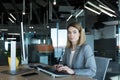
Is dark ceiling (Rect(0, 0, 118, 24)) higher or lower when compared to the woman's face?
higher

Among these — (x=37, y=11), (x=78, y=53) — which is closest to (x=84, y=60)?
(x=78, y=53)

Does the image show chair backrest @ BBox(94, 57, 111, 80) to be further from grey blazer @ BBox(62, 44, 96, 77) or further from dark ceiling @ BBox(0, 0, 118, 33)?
dark ceiling @ BBox(0, 0, 118, 33)

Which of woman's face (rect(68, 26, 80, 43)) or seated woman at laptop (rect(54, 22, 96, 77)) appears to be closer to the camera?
seated woman at laptop (rect(54, 22, 96, 77))

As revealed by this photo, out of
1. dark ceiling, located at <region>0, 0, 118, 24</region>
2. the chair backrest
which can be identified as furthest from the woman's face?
dark ceiling, located at <region>0, 0, 118, 24</region>

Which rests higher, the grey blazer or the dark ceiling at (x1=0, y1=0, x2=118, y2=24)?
the dark ceiling at (x1=0, y1=0, x2=118, y2=24)

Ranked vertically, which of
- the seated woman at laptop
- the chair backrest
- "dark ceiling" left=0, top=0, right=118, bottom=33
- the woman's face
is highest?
"dark ceiling" left=0, top=0, right=118, bottom=33

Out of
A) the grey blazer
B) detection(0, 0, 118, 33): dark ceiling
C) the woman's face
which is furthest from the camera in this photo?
detection(0, 0, 118, 33): dark ceiling

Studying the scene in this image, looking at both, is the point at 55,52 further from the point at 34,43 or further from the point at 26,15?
the point at 26,15

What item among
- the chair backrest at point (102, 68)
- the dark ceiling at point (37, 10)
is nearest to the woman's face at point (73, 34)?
the chair backrest at point (102, 68)

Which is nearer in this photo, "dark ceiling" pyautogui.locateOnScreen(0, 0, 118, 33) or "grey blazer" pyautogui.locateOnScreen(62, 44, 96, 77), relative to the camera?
"grey blazer" pyautogui.locateOnScreen(62, 44, 96, 77)

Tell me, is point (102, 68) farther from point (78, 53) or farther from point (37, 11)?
point (37, 11)

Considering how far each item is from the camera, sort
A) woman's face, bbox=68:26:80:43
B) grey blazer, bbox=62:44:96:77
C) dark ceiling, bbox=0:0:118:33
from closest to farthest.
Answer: grey blazer, bbox=62:44:96:77 < woman's face, bbox=68:26:80:43 < dark ceiling, bbox=0:0:118:33

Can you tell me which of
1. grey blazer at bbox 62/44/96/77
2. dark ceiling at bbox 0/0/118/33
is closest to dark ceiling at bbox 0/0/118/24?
dark ceiling at bbox 0/0/118/33

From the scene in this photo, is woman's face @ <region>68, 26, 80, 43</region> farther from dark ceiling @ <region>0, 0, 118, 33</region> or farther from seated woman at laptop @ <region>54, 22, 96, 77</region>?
dark ceiling @ <region>0, 0, 118, 33</region>
